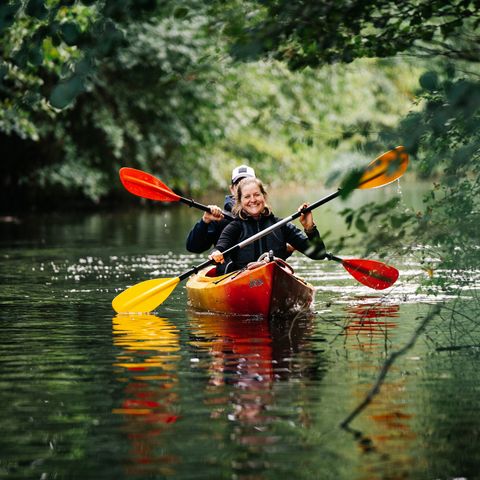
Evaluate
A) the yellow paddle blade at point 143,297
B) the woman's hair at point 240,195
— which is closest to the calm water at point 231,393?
the yellow paddle blade at point 143,297

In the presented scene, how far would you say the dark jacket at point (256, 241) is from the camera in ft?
37.3

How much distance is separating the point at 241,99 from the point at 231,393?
78.8 feet

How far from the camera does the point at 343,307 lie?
37.7 ft

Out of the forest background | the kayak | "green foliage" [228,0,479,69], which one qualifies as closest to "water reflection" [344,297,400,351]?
the kayak

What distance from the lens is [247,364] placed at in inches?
319

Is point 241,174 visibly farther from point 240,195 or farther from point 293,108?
point 293,108

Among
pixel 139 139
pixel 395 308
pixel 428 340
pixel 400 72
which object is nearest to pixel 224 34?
pixel 428 340

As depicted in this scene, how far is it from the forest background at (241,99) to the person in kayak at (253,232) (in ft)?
2.93

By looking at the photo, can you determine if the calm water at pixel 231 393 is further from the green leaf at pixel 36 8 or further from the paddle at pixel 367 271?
the green leaf at pixel 36 8

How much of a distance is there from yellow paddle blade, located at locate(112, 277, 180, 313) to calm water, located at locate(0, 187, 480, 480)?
15 cm

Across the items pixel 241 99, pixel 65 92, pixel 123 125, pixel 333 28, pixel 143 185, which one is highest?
pixel 241 99

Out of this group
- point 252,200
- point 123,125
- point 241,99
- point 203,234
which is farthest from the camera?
point 241,99

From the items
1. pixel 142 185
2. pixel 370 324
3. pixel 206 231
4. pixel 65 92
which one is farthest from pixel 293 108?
pixel 65 92

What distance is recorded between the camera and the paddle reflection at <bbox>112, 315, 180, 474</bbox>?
18.7 feet
